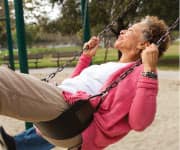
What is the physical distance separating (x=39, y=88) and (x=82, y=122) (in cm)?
31

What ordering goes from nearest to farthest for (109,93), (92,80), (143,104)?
(143,104), (109,93), (92,80)

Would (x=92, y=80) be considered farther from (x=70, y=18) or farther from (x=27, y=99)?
(x=70, y=18)

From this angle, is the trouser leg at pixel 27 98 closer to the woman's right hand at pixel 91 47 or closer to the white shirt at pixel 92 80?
the white shirt at pixel 92 80

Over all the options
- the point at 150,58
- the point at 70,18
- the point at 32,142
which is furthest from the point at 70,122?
the point at 70,18

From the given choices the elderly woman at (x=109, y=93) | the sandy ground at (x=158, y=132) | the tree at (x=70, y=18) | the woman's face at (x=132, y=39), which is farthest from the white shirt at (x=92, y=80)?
the tree at (x=70, y=18)

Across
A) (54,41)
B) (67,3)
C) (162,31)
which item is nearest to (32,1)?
(67,3)

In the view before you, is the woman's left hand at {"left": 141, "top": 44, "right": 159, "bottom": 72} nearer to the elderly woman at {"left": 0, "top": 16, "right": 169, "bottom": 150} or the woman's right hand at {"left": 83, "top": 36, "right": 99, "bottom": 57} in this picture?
the elderly woman at {"left": 0, "top": 16, "right": 169, "bottom": 150}

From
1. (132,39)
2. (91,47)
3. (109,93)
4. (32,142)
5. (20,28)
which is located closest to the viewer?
(109,93)

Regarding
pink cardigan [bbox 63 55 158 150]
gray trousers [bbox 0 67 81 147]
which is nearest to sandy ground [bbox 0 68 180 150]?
pink cardigan [bbox 63 55 158 150]

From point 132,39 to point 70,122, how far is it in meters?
0.74

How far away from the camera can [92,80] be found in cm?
281

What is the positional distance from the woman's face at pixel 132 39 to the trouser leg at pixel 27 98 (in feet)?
2.10

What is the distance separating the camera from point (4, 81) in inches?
90.7

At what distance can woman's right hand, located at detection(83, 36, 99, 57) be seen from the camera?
3.41 metres
